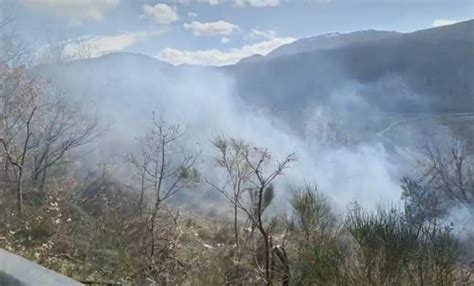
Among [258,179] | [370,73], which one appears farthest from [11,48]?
[370,73]

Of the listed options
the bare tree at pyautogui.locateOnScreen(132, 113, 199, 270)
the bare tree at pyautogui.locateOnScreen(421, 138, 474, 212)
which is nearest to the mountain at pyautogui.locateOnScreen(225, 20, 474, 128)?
the bare tree at pyautogui.locateOnScreen(421, 138, 474, 212)

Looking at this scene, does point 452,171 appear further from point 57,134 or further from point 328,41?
point 57,134

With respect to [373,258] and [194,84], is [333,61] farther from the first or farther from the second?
[373,258]

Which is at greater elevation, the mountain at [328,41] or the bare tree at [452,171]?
the mountain at [328,41]

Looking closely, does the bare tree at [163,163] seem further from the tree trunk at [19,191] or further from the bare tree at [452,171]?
the bare tree at [452,171]

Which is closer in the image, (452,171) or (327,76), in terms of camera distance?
(452,171)

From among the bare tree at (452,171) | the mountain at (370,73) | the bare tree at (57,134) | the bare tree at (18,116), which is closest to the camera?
the bare tree at (452,171)

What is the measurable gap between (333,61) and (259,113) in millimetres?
521

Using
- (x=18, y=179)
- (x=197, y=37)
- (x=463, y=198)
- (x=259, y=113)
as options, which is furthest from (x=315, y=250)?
(x=18, y=179)

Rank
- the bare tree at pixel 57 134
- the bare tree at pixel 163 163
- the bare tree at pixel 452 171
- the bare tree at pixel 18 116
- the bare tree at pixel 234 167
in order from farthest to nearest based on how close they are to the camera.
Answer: the bare tree at pixel 57 134 → the bare tree at pixel 18 116 → the bare tree at pixel 163 163 → the bare tree at pixel 234 167 → the bare tree at pixel 452 171

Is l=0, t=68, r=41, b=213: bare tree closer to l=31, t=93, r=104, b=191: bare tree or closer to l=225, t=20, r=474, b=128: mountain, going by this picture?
l=31, t=93, r=104, b=191: bare tree

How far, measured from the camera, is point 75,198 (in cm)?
359

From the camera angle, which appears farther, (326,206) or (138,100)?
(138,100)

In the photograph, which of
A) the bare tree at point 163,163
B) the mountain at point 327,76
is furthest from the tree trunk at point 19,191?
the bare tree at point 163,163
